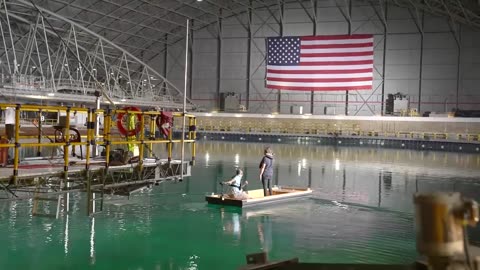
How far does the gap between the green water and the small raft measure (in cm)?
29

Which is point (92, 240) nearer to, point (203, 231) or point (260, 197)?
point (203, 231)

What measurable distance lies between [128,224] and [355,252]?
287 inches

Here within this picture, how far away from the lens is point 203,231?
54.1ft

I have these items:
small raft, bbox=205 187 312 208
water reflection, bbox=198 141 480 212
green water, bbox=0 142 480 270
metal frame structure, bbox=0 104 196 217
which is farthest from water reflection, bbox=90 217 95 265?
water reflection, bbox=198 141 480 212

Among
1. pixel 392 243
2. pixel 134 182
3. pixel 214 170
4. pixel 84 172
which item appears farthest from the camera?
pixel 214 170

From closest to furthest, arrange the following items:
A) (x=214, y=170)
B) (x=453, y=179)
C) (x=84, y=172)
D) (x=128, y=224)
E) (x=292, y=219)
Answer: (x=84, y=172) → (x=128, y=224) → (x=292, y=219) → (x=453, y=179) → (x=214, y=170)

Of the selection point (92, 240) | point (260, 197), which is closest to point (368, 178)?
point (260, 197)

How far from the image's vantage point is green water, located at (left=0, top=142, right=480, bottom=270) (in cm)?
1317

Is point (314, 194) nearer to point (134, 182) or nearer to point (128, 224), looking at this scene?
point (128, 224)

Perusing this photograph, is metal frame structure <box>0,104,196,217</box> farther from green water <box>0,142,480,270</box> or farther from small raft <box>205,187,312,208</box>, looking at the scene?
small raft <box>205,187,312,208</box>

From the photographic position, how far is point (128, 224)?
1697 centimetres

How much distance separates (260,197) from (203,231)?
16.2 ft

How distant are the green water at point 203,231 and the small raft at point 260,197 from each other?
0.94 feet

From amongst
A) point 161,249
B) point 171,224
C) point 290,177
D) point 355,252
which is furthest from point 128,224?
point 290,177
